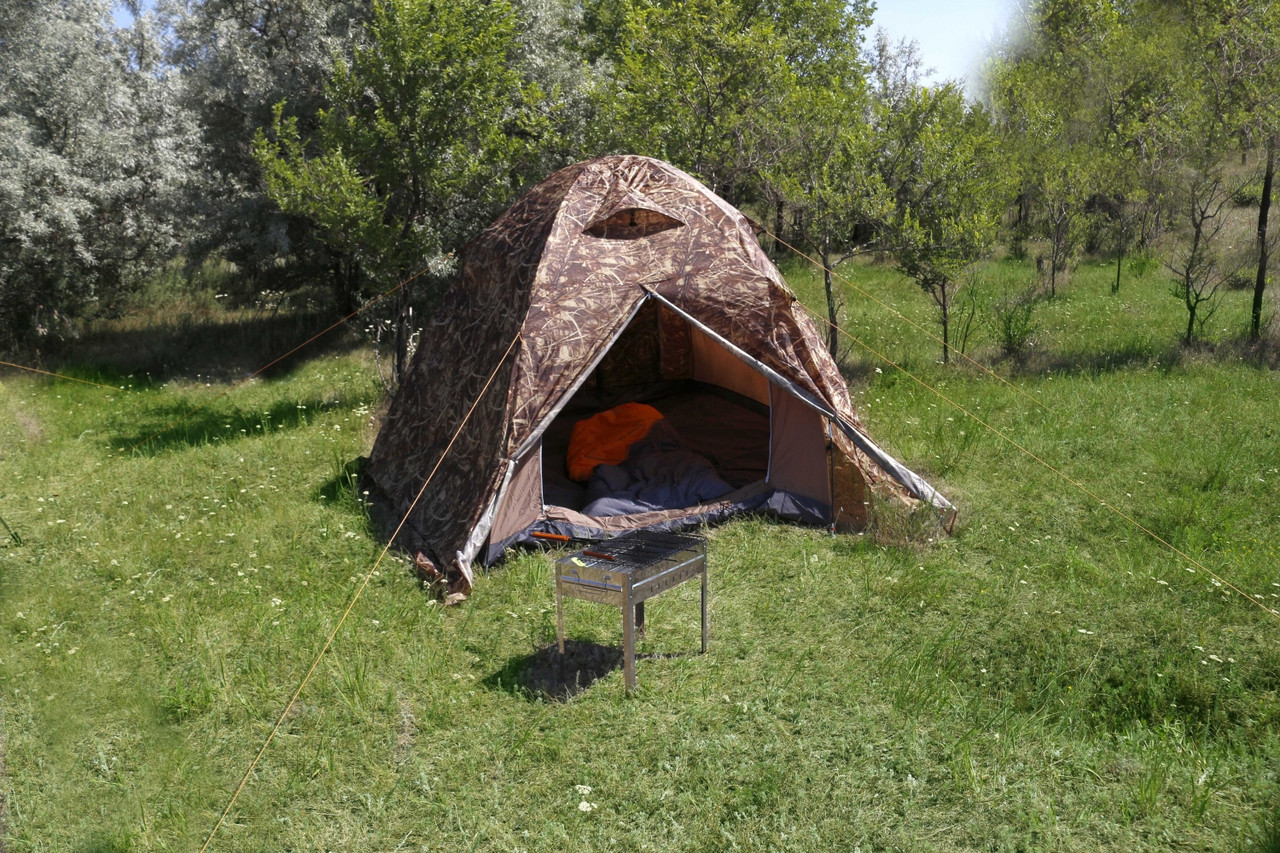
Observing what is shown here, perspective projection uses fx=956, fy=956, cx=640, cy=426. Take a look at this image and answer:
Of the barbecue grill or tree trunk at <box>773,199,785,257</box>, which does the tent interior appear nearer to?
the barbecue grill

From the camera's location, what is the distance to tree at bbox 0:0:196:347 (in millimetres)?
11195

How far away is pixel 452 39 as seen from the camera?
937 cm

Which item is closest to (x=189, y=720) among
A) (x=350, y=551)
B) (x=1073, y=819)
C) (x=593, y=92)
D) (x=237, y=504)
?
(x=350, y=551)

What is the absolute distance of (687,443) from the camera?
319 inches

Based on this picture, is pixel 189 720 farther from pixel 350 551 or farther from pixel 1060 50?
pixel 1060 50

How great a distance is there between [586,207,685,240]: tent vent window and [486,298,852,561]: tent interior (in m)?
0.86

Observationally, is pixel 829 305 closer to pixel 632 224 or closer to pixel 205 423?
pixel 632 224

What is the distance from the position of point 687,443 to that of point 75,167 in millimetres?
8937

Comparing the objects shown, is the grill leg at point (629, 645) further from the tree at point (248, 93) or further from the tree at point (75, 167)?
the tree at point (248, 93)

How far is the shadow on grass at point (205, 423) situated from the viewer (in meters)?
8.92

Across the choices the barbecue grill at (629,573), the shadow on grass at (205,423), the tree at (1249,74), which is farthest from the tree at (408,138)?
the tree at (1249,74)

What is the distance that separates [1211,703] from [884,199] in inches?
271

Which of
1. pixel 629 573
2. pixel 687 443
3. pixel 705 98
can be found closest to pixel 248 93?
A: pixel 705 98

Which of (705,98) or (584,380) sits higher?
(705,98)
